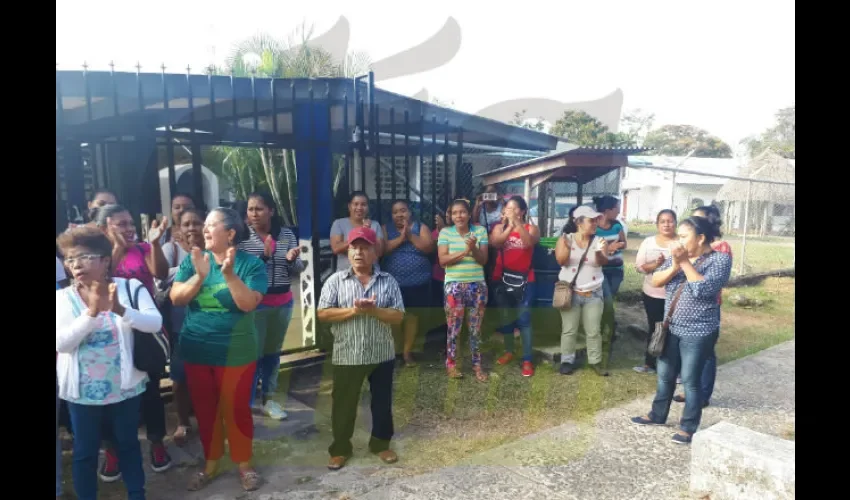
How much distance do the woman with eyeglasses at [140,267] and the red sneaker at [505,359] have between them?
3025mm

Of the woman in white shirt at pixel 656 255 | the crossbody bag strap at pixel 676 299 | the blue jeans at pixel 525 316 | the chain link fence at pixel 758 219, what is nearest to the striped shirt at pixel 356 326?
the crossbody bag strap at pixel 676 299

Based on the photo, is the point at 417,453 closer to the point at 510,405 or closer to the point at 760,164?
the point at 510,405

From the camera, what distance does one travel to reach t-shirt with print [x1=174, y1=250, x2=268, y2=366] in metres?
3.04

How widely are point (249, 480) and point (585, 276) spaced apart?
323 cm

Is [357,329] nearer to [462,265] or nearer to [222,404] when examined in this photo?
[222,404]

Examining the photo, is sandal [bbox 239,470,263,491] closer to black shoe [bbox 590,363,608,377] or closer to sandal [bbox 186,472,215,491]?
sandal [bbox 186,472,215,491]

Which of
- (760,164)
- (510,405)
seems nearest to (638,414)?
(510,405)

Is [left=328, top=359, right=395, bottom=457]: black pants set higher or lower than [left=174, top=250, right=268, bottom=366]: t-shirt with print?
lower

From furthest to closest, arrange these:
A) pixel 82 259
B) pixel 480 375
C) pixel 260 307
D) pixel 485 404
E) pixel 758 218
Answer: pixel 758 218, pixel 480 375, pixel 485 404, pixel 260 307, pixel 82 259

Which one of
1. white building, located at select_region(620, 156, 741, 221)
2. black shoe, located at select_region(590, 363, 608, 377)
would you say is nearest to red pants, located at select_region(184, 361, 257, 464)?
black shoe, located at select_region(590, 363, 608, 377)

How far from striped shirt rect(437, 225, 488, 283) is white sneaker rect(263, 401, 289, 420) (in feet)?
5.62

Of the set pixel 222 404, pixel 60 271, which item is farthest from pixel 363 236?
pixel 60 271

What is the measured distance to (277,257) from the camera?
4.08 m

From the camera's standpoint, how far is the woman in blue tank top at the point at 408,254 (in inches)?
196
